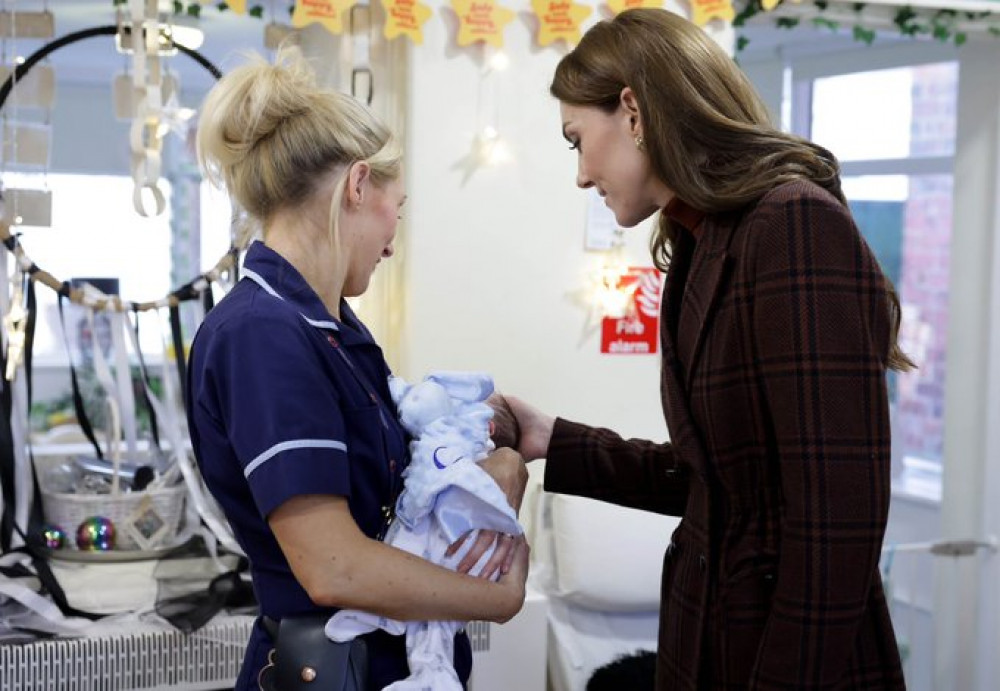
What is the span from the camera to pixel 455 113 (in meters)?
2.86

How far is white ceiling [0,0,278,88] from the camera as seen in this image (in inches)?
170

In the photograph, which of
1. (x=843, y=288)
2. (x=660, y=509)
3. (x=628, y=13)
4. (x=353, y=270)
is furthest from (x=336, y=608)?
(x=628, y=13)


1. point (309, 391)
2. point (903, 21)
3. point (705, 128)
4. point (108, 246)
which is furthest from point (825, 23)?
point (108, 246)

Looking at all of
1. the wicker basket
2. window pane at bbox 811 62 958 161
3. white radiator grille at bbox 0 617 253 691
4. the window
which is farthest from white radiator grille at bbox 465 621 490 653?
window pane at bbox 811 62 958 161

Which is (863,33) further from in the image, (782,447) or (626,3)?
(782,447)

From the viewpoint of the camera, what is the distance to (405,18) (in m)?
2.74

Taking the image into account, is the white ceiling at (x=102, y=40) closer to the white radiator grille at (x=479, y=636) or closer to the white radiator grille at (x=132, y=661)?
the white radiator grille at (x=132, y=661)

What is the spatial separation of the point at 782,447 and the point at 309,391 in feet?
1.78

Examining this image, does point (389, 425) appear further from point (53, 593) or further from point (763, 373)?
point (53, 593)

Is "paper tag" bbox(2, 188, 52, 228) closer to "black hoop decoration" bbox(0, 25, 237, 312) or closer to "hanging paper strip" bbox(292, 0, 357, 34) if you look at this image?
"black hoop decoration" bbox(0, 25, 237, 312)

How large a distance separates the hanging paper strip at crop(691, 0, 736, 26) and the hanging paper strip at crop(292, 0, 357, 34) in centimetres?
87

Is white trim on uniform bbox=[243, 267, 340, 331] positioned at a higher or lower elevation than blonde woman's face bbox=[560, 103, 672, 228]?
lower

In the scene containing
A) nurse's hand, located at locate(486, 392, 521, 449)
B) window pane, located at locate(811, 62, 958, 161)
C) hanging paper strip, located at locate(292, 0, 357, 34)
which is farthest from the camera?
window pane, located at locate(811, 62, 958, 161)

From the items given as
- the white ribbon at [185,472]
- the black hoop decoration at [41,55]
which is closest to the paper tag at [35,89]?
the black hoop decoration at [41,55]
